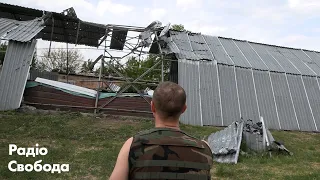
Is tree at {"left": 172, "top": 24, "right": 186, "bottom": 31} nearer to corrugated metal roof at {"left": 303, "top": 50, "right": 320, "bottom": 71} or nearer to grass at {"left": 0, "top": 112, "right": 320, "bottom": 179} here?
corrugated metal roof at {"left": 303, "top": 50, "right": 320, "bottom": 71}

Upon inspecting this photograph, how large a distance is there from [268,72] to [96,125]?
1028cm

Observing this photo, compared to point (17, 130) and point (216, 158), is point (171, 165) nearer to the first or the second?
point (216, 158)

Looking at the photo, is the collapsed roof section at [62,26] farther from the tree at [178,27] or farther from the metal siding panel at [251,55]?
the tree at [178,27]

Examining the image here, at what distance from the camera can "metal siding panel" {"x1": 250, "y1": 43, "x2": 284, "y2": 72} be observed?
718 inches

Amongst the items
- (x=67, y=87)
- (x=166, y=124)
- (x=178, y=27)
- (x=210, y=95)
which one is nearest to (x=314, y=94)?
(x=210, y=95)

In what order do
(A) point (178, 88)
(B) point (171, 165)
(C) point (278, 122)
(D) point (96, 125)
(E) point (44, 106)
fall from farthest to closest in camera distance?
(C) point (278, 122) → (E) point (44, 106) → (D) point (96, 125) → (A) point (178, 88) → (B) point (171, 165)

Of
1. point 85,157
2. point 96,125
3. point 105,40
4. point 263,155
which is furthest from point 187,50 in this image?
point 85,157

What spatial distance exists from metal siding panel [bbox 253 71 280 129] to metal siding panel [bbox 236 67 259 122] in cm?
34

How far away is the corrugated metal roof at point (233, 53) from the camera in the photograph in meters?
17.3

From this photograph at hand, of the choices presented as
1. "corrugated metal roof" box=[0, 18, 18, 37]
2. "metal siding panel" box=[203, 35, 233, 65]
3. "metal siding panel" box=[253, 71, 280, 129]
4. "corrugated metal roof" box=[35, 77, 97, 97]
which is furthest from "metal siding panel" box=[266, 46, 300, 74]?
"corrugated metal roof" box=[0, 18, 18, 37]

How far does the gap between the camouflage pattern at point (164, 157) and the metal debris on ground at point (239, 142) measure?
7.18m

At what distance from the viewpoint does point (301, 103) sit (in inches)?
671

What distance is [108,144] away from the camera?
391 inches

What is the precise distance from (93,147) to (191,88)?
24.2ft
